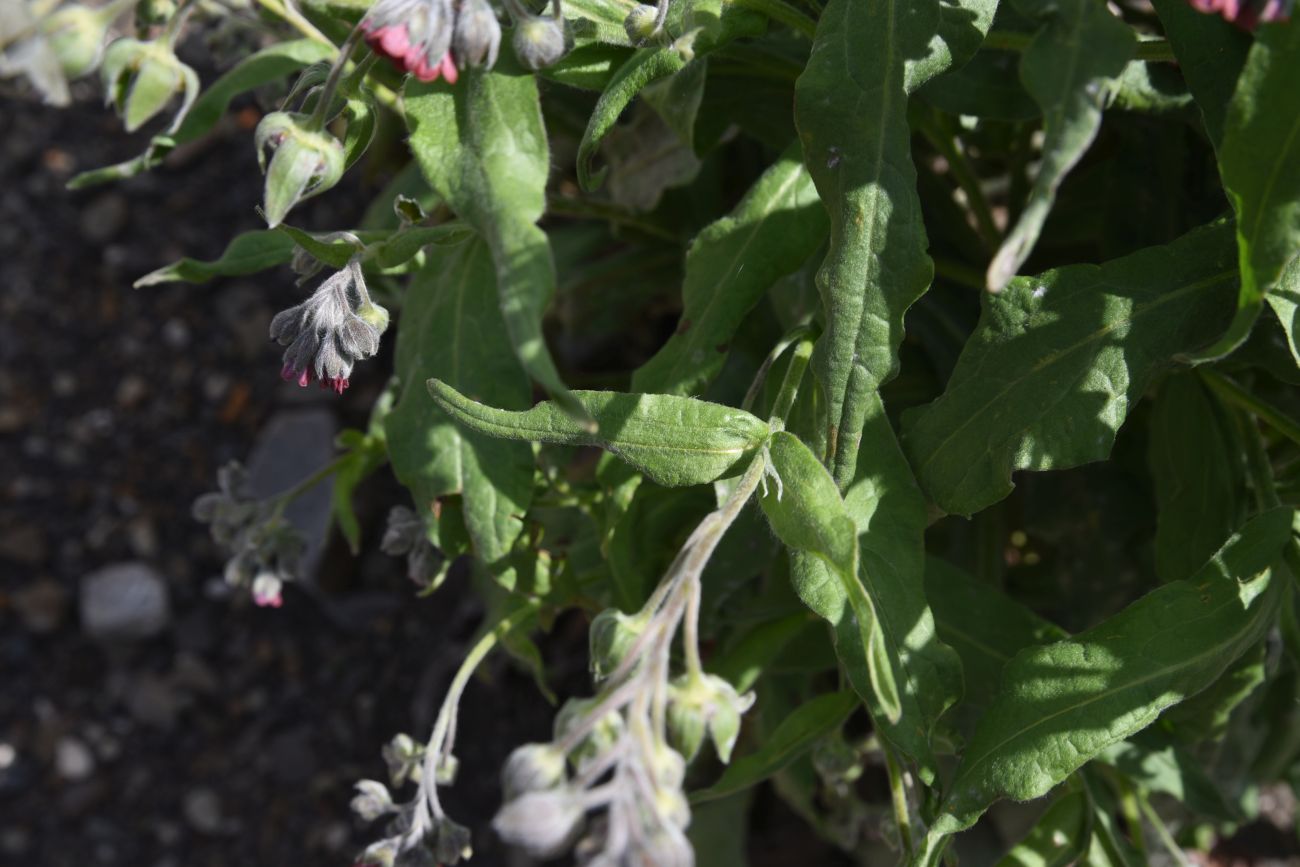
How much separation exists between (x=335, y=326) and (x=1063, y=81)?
0.73m

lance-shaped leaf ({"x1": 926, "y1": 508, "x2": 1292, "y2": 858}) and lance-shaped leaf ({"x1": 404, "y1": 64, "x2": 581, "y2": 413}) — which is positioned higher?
lance-shaped leaf ({"x1": 404, "y1": 64, "x2": 581, "y2": 413})

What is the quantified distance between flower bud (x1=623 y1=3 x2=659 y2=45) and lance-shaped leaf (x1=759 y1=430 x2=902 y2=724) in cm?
42

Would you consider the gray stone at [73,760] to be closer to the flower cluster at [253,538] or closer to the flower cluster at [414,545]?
the flower cluster at [253,538]

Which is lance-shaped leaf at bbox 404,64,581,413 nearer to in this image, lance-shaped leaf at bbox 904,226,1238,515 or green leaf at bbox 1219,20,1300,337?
lance-shaped leaf at bbox 904,226,1238,515

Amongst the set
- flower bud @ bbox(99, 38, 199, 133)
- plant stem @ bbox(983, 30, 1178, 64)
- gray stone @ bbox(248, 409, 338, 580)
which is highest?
plant stem @ bbox(983, 30, 1178, 64)

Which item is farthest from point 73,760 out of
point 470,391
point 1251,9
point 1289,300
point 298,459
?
point 1251,9

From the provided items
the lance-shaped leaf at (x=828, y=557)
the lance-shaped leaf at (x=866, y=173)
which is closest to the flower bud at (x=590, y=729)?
the lance-shaped leaf at (x=828, y=557)

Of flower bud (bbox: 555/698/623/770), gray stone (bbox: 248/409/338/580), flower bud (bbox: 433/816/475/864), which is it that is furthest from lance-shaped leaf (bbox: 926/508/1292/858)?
gray stone (bbox: 248/409/338/580)

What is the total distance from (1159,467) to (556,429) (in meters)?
0.87

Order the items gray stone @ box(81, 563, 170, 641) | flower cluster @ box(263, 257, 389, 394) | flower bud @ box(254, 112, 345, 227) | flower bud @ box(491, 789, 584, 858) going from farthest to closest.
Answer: gray stone @ box(81, 563, 170, 641) → flower cluster @ box(263, 257, 389, 394) → flower bud @ box(254, 112, 345, 227) → flower bud @ box(491, 789, 584, 858)

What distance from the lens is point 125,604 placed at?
2930 mm

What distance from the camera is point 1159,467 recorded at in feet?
5.55

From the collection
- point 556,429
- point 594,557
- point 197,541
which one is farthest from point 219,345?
point 556,429

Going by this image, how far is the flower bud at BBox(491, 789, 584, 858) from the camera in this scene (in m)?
0.98
